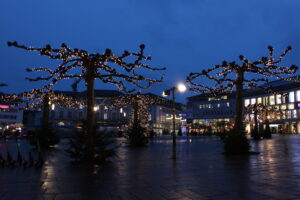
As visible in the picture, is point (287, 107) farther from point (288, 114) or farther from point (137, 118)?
point (137, 118)

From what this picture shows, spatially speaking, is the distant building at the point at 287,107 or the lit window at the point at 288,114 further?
the lit window at the point at 288,114

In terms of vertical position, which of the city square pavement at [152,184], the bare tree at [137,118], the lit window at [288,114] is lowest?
the city square pavement at [152,184]

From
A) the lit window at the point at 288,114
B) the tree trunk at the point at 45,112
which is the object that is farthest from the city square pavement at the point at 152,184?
the lit window at the point at 288,114

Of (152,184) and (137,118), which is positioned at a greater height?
(137,118)

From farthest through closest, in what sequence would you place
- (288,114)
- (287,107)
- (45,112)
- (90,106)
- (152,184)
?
(287,107)
(288,114)
(45,112)
(90,106)
(152,184)

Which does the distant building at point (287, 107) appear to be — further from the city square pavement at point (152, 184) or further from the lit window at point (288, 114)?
the city square pavement at point (152, 184)

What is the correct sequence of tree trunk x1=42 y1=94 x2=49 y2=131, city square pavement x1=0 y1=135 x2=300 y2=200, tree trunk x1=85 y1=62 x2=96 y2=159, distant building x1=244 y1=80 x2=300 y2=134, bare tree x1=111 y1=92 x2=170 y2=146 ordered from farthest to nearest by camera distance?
distant building x1=244 y1=80 x2=300 y2=134, bare tree x1=111 y1=92 x2=170 y2=146, tree trunk x1=42 y1=94 x2=49 y2=131, tree trunk x1=85 y1=62 x2=96 y2=159, city square pavement x1=0 y1=135 x2=300 y2=200

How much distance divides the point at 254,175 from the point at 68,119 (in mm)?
102473

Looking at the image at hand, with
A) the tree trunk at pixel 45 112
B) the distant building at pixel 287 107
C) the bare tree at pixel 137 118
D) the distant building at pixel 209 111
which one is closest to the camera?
the tree trunk at pixel 45 112

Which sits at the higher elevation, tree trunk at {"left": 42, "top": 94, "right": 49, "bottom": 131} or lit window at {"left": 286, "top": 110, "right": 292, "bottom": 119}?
lit window at {"left": 286, "top": 110, "right": 292, "bottom": 119}

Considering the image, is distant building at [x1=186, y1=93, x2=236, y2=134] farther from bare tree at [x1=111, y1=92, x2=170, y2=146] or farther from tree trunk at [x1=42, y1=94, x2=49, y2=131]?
tree trunk at [x1=42, y1=94, x2=49, y2=131]

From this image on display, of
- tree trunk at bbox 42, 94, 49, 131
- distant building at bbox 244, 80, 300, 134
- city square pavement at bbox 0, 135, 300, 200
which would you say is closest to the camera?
city square pavement at bbox 0, 135, 300, 200

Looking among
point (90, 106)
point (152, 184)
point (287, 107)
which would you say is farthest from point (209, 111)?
point (152, 184)

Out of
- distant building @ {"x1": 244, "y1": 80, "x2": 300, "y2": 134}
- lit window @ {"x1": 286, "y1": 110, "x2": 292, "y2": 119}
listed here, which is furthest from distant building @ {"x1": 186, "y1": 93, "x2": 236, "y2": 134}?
lit window @ {"x1": 286, "y1": 110, "x2": 292, "y2": 119}
